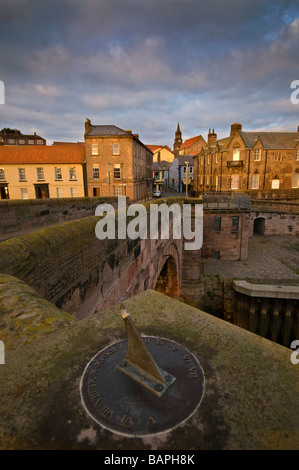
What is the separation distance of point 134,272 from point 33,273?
13.1 ft

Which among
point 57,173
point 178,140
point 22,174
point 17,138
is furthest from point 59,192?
point 178,140

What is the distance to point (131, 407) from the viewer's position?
169 centimetres

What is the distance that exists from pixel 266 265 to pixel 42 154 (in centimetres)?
3258

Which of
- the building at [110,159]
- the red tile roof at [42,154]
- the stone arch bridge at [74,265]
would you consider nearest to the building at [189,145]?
the building at [110,159]

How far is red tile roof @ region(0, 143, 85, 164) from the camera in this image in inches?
1369

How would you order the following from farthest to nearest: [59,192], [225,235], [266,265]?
1. [59,192]
2. [225,235]
3. [266,265]

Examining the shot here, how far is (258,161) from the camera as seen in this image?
45938 millimetres

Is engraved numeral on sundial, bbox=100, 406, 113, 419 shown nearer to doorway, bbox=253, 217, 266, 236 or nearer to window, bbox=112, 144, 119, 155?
window, bbox=112, 144, 119, 155

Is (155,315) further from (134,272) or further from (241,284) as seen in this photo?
(241,284)

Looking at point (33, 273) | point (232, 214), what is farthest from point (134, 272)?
point (232, 214)

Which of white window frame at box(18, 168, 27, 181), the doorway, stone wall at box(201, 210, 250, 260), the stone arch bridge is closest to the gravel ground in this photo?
stone wall at box(201, 210, 250, 260)

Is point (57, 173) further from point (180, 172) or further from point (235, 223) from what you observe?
point (180, 172)

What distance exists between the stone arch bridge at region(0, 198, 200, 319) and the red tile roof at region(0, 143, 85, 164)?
32214 millimetres

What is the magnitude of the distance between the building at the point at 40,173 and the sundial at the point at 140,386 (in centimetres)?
3501
